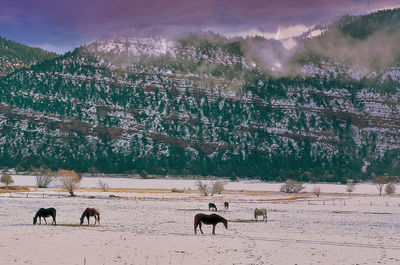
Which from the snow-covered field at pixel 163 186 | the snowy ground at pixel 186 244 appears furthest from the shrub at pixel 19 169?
the snowy ground at pixel 186 244

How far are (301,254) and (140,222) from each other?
19.0m

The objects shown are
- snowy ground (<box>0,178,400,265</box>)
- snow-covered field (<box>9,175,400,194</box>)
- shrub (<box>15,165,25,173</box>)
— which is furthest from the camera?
shrub (<box>15,165,25,173</box>)

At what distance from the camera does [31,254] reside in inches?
878

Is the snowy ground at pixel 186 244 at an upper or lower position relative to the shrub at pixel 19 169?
lower

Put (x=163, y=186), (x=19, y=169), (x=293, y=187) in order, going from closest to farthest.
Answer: (x=293, y=187) → (x=163, y=186) → (x=19, y=169)

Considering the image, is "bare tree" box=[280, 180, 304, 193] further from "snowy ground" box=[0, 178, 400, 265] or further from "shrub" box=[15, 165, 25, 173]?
"shrub" box=[15, 165, 25, 173]

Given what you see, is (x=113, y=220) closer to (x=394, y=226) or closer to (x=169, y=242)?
(x=169, y=242)

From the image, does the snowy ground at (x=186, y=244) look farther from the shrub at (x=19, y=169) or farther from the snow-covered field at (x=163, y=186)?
the shrub at (x=19, y=169)

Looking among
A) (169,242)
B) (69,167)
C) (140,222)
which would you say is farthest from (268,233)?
(69,167)

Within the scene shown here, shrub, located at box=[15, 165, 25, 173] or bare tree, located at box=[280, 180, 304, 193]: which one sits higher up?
shrub, located at box=[15, 165, 25, 173]

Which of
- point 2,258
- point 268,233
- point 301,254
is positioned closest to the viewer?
point 2,258

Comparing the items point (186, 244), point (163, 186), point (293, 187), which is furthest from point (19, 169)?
point (186, 244)

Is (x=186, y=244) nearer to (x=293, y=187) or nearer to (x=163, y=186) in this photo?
(x=293, y=187)

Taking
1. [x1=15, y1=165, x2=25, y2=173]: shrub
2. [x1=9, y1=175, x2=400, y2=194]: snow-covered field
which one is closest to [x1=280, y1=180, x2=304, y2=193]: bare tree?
[x1=9, y1=175, x2=400, y2=194]: snow-covered field
